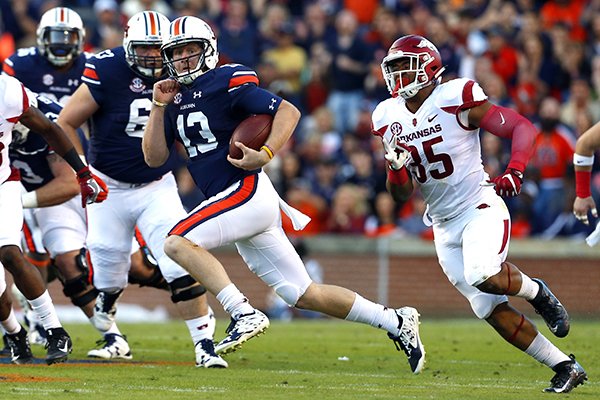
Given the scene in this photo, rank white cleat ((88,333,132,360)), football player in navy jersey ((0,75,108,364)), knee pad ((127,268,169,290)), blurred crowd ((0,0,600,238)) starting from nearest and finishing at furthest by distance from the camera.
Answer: football player in navy jersey ((0,75,108,364)) → white cleat ((88,333,132,360)) → knee pad ((127,268,169,290)) → blurred crowd ((0,0,600,238))

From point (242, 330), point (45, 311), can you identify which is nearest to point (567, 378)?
point (242, 330)

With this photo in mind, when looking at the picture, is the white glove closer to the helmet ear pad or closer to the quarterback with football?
the quarterback with football

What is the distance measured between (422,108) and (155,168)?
Result: 1.93m

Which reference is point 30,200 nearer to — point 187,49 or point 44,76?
point 44,76

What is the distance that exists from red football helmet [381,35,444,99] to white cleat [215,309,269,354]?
1544mm

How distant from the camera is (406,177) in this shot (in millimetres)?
6988

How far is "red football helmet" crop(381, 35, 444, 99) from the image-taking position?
701cm

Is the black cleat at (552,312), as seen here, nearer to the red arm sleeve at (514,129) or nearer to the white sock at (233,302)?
the red arm sleeve at (514,129)

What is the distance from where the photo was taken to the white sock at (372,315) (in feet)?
23.3

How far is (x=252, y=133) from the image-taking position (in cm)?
693

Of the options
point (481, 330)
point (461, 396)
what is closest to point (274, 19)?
point (481, 330)

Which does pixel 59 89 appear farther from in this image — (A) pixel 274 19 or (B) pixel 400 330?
(A) pixel 274 19

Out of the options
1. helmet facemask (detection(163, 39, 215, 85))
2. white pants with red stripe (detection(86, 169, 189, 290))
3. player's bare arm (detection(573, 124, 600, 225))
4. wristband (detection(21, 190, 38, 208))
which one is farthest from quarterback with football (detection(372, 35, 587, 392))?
wristband (detection(21, 190, 38, 208))

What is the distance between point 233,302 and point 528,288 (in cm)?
158
